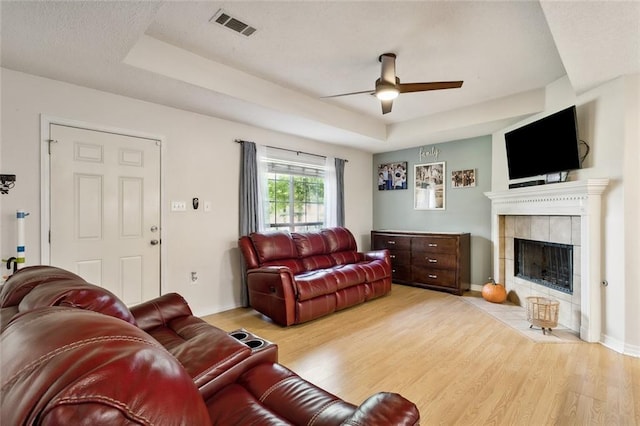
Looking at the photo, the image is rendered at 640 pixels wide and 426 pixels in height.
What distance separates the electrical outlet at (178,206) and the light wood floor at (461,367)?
1355mm

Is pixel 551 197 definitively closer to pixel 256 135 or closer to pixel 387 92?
pixel 387 92

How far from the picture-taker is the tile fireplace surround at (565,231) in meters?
2.89

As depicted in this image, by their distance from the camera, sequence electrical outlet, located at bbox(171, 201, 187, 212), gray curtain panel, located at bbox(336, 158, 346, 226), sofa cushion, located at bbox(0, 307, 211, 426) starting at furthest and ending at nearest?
gray curtain panel, located at bbox(336, 158, 346, 226)
electrical outlet, located at bbox(171, 201, 187, 212)
sofa cushion, located at bbox(0, 307, 211, 426)

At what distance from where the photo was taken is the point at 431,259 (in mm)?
4770

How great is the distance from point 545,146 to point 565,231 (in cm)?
95

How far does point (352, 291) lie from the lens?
153 inches

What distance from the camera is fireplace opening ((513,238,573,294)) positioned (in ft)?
10.9

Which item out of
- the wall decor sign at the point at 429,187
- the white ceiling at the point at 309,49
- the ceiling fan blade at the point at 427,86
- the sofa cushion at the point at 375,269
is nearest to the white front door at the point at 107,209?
the white ceiling at the point at 309,49

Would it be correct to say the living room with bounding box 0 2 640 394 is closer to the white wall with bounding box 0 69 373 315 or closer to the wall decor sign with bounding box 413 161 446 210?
the white wall with bounding box 0 69 373 315

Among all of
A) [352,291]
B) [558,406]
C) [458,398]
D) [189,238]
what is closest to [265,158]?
[189,238]

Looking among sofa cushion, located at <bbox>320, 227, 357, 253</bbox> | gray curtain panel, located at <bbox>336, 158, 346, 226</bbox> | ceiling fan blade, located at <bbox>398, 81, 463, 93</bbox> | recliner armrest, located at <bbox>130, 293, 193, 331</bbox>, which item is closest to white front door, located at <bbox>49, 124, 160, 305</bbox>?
recliner armrest, located at <bbox>130, 293, 193, 331</bbox>

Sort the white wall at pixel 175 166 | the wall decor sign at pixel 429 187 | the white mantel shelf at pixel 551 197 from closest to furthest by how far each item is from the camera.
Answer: the white wall at pixel 175 166
the white mantel shelf at pixel 551 197
the wall decor sign at pixel 429 187

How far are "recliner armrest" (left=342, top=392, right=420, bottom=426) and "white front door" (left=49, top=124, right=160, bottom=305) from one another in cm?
306

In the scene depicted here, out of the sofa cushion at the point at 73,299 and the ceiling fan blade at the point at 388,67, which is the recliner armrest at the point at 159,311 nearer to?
the sofa cushion at the point at 73,299
